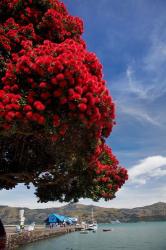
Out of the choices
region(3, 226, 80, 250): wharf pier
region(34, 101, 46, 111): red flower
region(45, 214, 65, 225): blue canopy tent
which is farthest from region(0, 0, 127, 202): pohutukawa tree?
region(45, 214, 65, 225): blue canopy tent

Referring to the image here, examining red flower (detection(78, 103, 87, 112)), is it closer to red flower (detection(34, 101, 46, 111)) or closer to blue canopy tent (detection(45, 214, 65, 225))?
red flower (detection(34, 101, 46, 111))

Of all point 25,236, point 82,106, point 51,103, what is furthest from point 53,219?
point 82,106

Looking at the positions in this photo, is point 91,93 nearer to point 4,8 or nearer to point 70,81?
point 70,81

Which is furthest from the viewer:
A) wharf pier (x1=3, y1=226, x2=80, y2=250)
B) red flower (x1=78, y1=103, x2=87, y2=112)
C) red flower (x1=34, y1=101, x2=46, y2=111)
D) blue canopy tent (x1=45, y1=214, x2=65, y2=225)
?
blue canopy tent (x1=45, y1=214, x2=65, y2=225)

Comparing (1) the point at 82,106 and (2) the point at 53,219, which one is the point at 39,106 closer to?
(1) the point at 82,106

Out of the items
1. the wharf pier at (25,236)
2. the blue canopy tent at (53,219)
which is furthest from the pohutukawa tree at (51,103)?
the blue canopy tent at (53,219)

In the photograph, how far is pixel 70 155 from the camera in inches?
511

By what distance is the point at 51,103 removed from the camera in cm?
1105

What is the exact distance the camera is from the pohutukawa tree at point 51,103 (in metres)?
10.8

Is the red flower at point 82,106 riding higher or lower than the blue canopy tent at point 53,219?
lower

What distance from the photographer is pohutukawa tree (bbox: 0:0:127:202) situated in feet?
35.5

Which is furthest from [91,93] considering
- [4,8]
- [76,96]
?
[4,8]

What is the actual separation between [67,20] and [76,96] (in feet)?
21.0

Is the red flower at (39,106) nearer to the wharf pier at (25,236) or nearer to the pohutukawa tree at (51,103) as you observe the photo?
the pohutukawa tree at (51,103)
